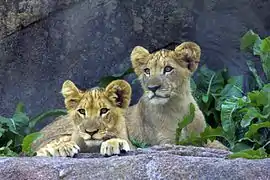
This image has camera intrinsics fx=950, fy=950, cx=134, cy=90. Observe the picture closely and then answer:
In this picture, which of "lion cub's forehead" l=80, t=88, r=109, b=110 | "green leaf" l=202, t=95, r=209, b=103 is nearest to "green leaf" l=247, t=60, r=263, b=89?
"green leaf" l=202, t=95, r=209, b=103

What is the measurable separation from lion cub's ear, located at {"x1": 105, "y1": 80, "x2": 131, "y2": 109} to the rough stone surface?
2.03m

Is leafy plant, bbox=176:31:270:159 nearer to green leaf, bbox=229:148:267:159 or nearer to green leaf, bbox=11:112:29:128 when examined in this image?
green leaf, bbox=229:148:267:159

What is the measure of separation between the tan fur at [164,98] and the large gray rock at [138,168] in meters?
2.08

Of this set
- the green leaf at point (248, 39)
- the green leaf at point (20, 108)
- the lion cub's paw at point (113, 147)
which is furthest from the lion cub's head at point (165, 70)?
the lion cub's paw at point (113, 147)

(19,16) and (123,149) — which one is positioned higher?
Result: (19,16)

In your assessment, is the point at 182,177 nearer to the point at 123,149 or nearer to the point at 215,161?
the point at 215,161

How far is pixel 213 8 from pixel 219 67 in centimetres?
61

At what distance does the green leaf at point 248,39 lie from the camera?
8719mm

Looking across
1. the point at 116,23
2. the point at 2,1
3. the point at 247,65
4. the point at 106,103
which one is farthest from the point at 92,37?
the point at 106,103

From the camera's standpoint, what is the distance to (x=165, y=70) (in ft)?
25.9

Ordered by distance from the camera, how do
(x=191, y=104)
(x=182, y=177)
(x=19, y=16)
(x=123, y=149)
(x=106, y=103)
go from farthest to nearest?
(x=19, y=16), (x=191, y=104), (x=106, y=103), (x=123, y=149), (x=182, y=177)

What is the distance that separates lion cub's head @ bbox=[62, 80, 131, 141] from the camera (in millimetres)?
6613

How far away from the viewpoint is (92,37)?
9.11 m

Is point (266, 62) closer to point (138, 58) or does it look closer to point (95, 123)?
point (138, 58)
